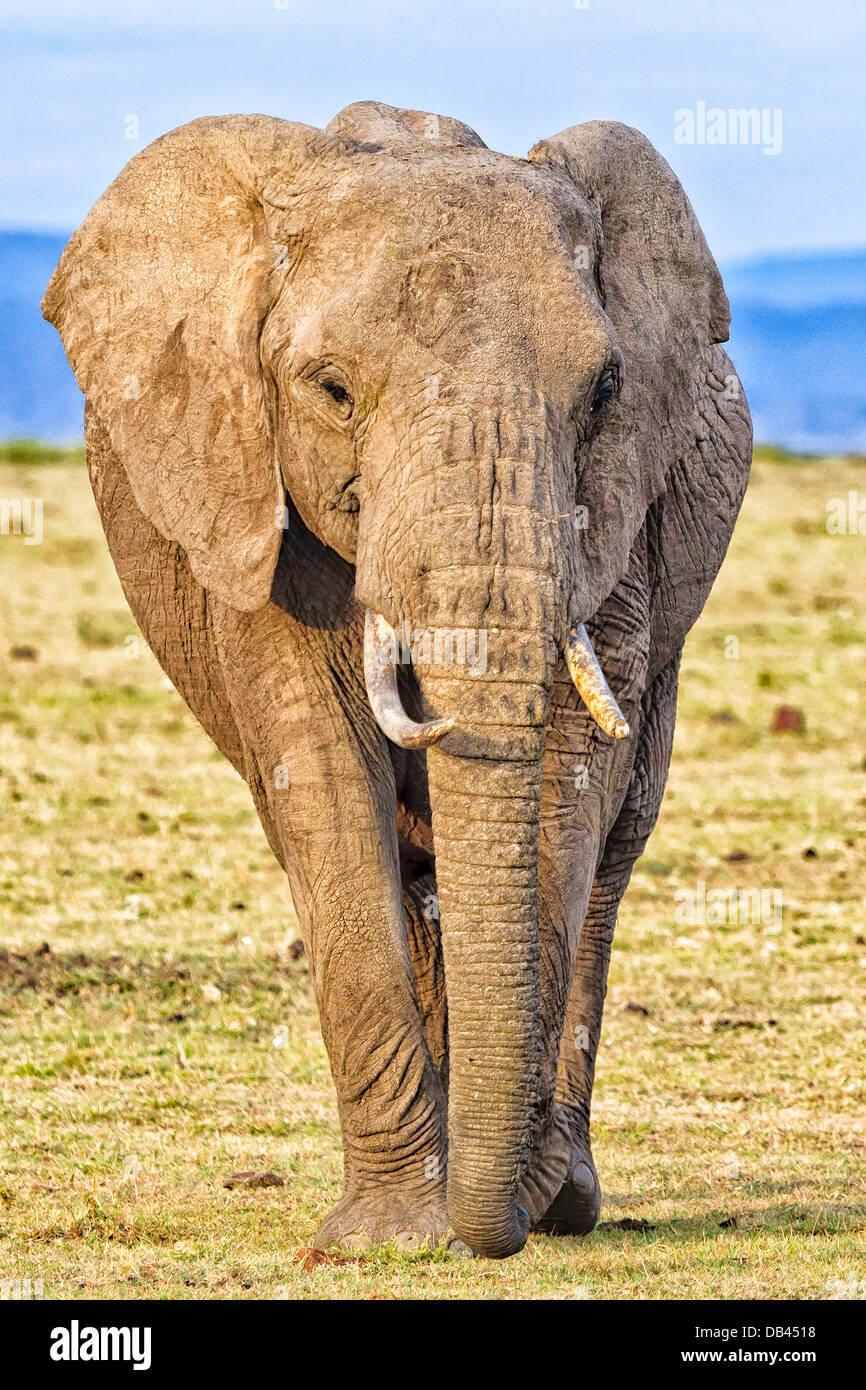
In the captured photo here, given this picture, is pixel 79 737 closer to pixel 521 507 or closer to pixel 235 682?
pixel 235 682

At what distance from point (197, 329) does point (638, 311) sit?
1.39 meters

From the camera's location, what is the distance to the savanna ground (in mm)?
7184

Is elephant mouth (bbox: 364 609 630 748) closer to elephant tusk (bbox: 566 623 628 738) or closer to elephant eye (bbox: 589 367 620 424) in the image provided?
elephant tusk (bbox: 566 623 628 738)

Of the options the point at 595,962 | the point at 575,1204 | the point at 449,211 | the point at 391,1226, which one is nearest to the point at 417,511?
the point at 449,211

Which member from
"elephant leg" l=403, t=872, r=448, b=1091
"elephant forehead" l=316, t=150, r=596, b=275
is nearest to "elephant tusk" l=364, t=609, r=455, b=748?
"elephant forehead" l=316, t=150, r=596, b=275

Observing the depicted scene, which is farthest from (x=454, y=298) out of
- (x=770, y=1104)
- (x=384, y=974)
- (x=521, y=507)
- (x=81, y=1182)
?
(x=770, y=1104)

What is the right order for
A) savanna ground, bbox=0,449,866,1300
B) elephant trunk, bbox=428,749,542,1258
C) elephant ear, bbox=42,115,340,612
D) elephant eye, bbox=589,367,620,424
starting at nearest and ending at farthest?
elephant trunk, bbox=428,749,542,1258 < elephant eye, bbox=589,367,620,424 < elephant ear, bbox=42,115,340,612 < savanna ground, bbox=0,449,866,1300

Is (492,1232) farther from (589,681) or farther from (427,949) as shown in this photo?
(427,949)

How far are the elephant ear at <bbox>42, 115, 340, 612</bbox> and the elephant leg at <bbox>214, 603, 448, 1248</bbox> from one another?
40 centimetres

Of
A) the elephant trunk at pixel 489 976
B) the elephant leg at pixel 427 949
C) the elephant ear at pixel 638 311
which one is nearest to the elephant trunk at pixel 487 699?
the elephant trunk at pixel 489 976

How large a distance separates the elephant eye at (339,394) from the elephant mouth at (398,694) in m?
0.57

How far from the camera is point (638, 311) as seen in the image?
7.14m

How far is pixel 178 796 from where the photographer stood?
15.9m
